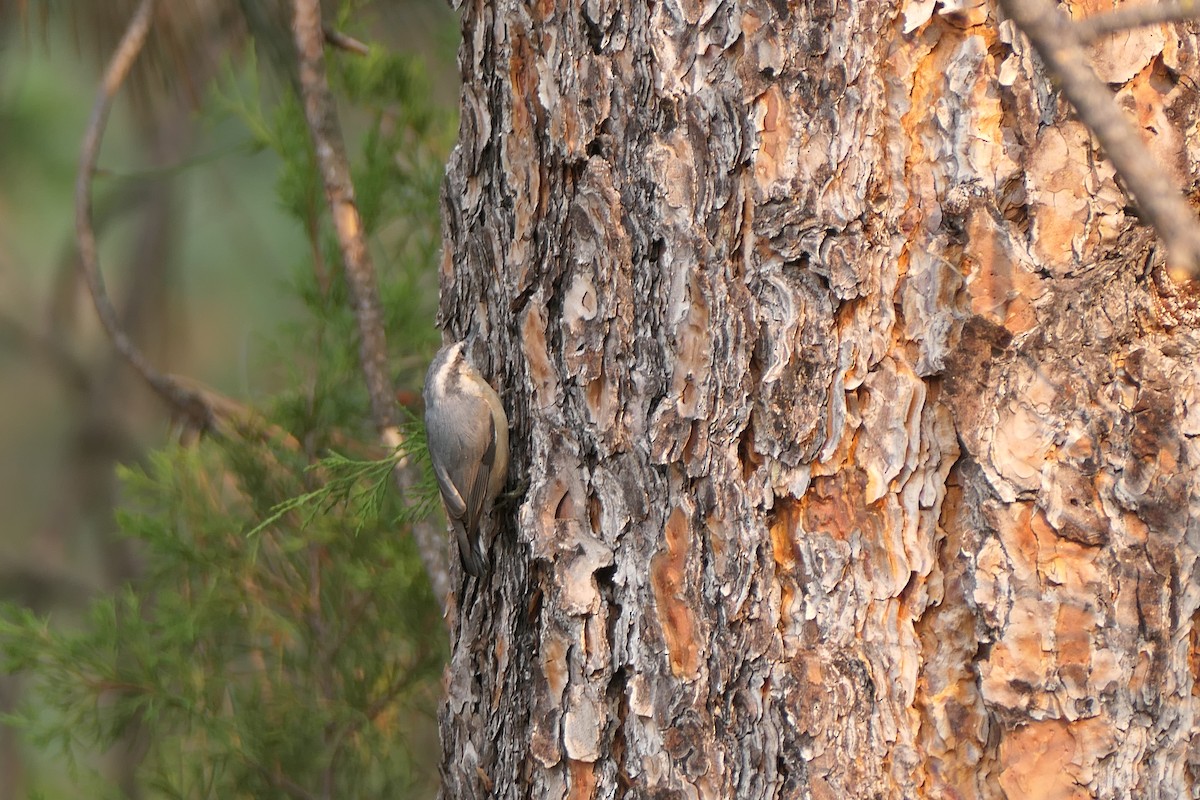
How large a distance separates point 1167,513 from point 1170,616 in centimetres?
10

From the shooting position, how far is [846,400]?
1060 mm

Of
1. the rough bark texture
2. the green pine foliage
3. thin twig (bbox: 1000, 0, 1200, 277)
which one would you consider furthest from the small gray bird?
thin twig (bbox: 1000, 0, 1200, 277)

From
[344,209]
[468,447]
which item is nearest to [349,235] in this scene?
[344,209]

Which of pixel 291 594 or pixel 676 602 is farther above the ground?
pixel 676 602

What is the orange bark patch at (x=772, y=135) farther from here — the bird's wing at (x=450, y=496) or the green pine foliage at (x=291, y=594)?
the green pine foliage at (x=291, y=594)

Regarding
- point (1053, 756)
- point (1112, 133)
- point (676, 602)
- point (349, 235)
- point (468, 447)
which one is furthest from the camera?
point (349, 235)

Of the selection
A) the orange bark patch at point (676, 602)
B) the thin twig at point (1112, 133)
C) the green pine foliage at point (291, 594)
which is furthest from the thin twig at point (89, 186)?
the thin twig at point (1112, 133)

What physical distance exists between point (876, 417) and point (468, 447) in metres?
0.61

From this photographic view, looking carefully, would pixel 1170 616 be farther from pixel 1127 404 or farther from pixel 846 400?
pixel 846 400

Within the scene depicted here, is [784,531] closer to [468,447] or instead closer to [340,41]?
[468,447]

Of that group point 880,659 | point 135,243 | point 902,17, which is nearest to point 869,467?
point 880,659

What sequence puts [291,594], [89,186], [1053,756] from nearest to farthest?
[1053,756]
[89,186]
[291,594]

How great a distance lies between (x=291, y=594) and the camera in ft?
7.70

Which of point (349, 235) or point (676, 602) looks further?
point (349, 235)
